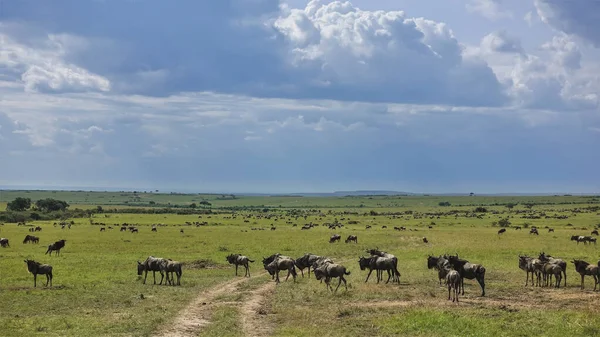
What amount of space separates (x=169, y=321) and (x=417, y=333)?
31.3 ft

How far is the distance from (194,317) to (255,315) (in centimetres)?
254

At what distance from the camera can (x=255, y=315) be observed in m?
23.5

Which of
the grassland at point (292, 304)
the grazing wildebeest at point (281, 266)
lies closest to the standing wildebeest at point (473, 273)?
the grassland at point (292, 304)

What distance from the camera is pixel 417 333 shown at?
63.0ft

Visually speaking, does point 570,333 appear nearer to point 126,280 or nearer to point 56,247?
point 126,280

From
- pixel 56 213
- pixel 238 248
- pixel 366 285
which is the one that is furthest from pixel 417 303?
pixel 56 213

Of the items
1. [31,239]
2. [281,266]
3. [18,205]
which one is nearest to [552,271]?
[281,266]

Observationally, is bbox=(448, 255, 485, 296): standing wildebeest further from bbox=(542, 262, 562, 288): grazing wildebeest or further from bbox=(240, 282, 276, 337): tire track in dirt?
bbox=(240, 282, 276, 337): tire track in dirt

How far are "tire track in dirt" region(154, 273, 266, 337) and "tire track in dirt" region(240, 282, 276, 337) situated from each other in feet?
4.86

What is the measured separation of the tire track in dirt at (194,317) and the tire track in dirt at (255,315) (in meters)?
1.48

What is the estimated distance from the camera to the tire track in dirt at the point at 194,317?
20.1 m

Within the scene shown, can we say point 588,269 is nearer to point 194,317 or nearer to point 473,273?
point 473,273

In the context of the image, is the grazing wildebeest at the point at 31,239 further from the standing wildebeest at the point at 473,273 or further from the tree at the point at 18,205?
the tree at the point at 18,205

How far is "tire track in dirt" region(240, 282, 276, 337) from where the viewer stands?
Result: 20.6 m
